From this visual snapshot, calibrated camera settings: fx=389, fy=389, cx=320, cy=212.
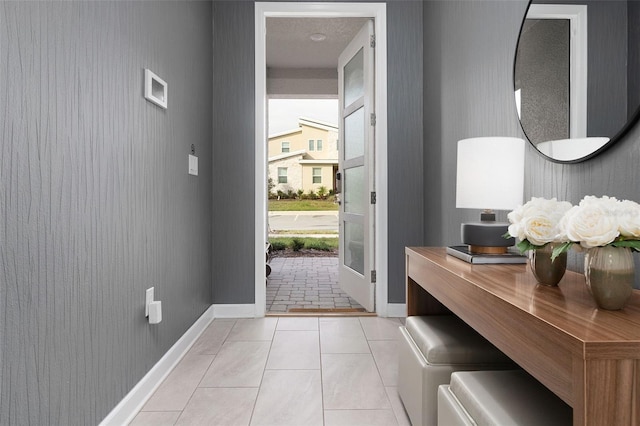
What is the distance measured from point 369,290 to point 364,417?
1.55 meters

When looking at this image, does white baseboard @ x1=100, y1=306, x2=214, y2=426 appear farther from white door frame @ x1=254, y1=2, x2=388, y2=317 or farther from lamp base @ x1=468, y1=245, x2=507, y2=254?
lamp base @ x1=468, y1=245, x2=507, y2=254

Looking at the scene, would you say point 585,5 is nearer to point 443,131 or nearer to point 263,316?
point 443,131

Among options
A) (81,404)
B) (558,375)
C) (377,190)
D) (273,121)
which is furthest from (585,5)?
(273,121)

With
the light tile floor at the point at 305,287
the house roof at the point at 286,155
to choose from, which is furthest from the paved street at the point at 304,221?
the light tile floor at the point at 305,287

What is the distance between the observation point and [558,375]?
696 millimetres

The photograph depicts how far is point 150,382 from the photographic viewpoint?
1.84 m

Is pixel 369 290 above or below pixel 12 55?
below

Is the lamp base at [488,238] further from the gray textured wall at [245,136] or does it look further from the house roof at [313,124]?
the house roof at [313,124]

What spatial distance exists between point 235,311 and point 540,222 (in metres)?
2.49

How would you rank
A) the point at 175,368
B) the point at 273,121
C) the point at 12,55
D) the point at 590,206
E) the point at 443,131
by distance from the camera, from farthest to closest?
1. the point at 273,121
2. the point at 443,131
3. the point at 175,368
4. the point at 12,55
5. the point at 590,206

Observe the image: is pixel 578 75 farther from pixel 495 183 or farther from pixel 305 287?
pixel 305 287

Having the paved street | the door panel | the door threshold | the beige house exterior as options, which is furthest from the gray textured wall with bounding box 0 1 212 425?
the beige house exterior

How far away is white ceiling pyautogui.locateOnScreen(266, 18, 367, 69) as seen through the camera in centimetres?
422

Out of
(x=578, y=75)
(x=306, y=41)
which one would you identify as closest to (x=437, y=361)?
(x=578, y=75)
